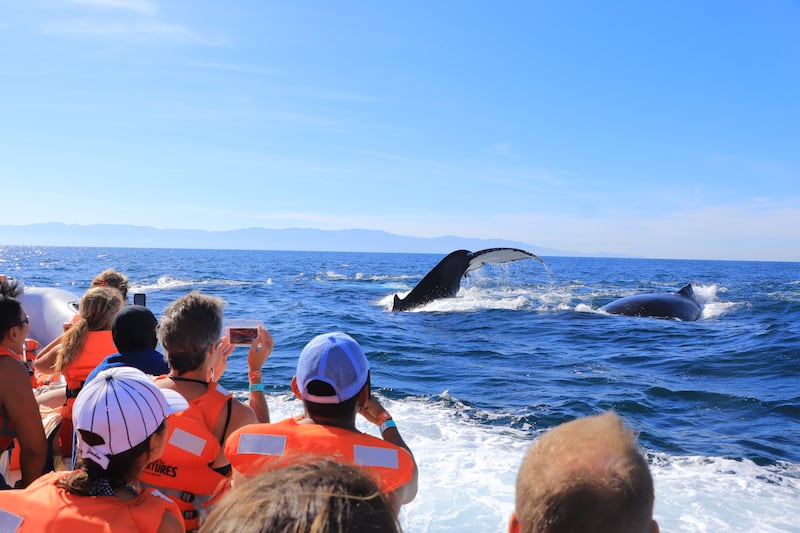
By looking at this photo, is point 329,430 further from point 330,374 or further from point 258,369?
point 258,369

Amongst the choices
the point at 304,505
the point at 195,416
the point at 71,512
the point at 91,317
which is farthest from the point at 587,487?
the point at 91,317

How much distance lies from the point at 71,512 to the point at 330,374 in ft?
3.51

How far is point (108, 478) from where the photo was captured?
226cm

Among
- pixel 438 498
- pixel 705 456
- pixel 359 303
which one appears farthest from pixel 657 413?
pixel 359 303

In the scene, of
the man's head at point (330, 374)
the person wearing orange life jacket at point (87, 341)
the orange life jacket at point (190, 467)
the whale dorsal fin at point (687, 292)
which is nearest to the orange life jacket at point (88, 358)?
the person wearing orange life jacket at point (87, 341)

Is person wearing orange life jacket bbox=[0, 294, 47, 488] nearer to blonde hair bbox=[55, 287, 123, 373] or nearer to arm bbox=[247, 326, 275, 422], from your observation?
blonde hair bbox=[55, 287, 123, 373]

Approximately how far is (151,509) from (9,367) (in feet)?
5.75

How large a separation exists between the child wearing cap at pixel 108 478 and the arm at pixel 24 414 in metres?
1.34

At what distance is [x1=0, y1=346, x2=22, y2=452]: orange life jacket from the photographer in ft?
11.3

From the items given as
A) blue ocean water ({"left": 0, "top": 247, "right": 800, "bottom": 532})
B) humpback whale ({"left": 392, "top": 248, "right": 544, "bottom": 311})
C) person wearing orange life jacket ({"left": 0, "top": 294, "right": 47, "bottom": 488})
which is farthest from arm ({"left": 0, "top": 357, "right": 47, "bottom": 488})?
humpback whale ({"left": 392, "top": 248, "right": 544, "bottom": 311})

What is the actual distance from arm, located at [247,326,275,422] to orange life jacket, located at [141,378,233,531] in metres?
0.43

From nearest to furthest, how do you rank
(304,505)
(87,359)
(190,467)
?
(304,505), (190,467), (87,359)

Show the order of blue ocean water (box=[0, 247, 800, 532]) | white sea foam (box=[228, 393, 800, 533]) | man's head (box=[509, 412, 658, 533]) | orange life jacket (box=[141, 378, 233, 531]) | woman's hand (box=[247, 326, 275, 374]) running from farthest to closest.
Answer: blue ocean water (box=[0, 247, 800, 532]), white sea foam (box=[228, 393, 800, 533]), woman's hand (box=[247, 326, 275, 374]), orange life jacket (box=[141, 378, 233, 531]), man's head (box=[509, 412, 658, 533])

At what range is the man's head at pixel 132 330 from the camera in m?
3.86
